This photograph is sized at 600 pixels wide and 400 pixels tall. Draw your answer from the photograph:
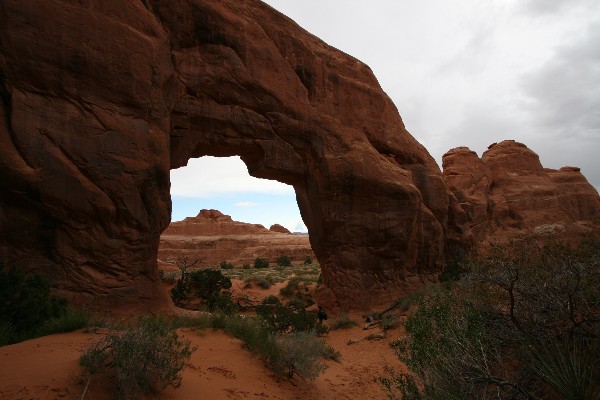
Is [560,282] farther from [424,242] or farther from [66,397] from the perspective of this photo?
[424,242]

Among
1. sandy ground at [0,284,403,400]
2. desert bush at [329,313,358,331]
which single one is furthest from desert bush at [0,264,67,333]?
desert bush at [329,313,358,331]

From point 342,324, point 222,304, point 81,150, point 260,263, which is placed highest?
point 81,150

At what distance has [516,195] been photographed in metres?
26.6

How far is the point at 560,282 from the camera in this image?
15.2 ft

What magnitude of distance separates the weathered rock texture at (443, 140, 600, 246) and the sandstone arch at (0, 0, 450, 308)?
8.11m

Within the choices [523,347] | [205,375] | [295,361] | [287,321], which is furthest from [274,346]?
[523,347]

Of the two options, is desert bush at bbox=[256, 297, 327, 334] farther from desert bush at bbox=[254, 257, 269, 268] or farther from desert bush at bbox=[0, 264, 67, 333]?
desert bush at bbox=[254, 257, 269, 268]

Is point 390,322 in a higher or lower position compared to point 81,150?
lower

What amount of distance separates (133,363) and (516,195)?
93.4 feet

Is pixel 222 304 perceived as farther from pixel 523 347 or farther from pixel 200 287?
pixel 523 347

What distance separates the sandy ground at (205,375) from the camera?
13.9 feet

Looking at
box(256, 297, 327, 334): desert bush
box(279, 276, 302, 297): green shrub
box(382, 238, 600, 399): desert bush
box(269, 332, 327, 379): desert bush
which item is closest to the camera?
box(382, 238, 600, 399): desert bush

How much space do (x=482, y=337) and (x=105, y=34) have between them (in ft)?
34.3

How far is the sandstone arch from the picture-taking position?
27.6 ft
